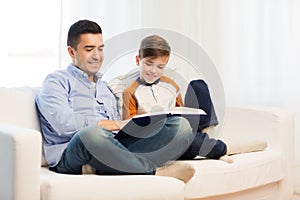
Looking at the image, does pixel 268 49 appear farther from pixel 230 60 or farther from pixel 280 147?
pixel 280 147

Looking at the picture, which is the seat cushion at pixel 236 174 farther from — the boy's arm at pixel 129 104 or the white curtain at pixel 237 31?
the white curtain at pixel 237 31

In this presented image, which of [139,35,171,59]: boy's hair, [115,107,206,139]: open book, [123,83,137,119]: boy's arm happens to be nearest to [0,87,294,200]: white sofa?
[115,107,206,139]: open book

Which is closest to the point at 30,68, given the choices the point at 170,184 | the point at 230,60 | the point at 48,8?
the point at 48,8

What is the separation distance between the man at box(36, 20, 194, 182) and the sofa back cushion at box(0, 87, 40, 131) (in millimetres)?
35

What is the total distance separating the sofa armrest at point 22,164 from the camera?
1.73 m

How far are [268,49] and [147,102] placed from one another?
1106 mm

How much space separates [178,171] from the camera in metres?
2.14

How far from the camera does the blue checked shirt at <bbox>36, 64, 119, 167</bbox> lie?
2.16 m

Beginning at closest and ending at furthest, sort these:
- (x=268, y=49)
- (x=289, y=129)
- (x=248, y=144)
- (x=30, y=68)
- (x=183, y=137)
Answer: (x=183, y=137) < (x=248, y=144) < (x=289, y=129) < (x=268, y=49) < (x=30, y=68)

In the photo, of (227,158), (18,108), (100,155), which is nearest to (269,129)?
(227,158)

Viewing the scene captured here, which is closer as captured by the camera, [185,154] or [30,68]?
[185,154]

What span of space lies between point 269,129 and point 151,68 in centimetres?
70

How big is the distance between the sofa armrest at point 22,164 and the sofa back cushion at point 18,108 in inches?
17.0

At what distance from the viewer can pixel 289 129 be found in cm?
266
